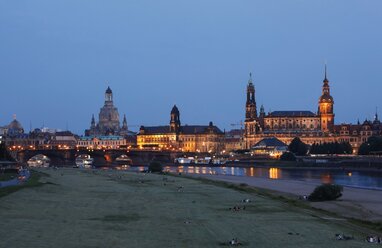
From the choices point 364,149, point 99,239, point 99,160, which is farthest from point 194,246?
point 99,160

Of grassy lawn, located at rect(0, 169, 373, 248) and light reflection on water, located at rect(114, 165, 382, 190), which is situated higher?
light reflection on water, located at rect(114, 165, 382, 190)

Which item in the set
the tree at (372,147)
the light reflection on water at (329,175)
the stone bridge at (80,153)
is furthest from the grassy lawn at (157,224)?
the stone bridge at (80,153)

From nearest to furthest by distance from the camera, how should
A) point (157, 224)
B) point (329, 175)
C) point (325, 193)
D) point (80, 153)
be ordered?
point (157, 224) < point (325, 193) < point (329, 175) < point (80, 153)

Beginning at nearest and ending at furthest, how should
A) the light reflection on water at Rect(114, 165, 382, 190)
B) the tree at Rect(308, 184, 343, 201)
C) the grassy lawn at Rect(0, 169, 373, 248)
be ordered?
the grassy lawn at Rect(0, 169, 373, 248) → the tree at Rect(308, 184, 343, 201) → the light reflection on water at Rect(114, 165, 382, 190)

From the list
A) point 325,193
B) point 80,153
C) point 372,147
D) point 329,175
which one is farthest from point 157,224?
point 80,153

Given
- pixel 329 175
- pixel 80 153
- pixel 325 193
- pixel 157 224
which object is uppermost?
pixel 80 153

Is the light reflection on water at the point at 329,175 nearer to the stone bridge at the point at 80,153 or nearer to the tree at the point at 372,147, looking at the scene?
the tree at the point at 372,147

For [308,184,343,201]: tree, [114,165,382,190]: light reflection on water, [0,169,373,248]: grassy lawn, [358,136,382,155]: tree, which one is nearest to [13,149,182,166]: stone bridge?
[114,165,382,190]: light reflection on water

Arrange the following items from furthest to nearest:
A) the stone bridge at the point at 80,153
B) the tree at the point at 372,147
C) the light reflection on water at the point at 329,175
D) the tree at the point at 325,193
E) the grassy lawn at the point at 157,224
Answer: the stone bridge at the point at 80,153 < the tree at the point at 372,147 < the light reflection on water at the point at 329,175 < the tree at the point at 325,193 < the grassy lawn at the point at 157,224

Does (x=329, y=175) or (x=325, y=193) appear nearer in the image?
(x=325, y=193)

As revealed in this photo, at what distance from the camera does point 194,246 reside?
76.7 ft

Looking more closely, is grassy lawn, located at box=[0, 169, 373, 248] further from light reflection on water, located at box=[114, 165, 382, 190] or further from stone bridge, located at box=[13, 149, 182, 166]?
stone bridge, located at box=[13, 149, 182, 166]

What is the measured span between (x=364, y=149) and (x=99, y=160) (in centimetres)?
6915

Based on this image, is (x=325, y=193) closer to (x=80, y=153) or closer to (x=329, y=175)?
(x=329, y=175)
